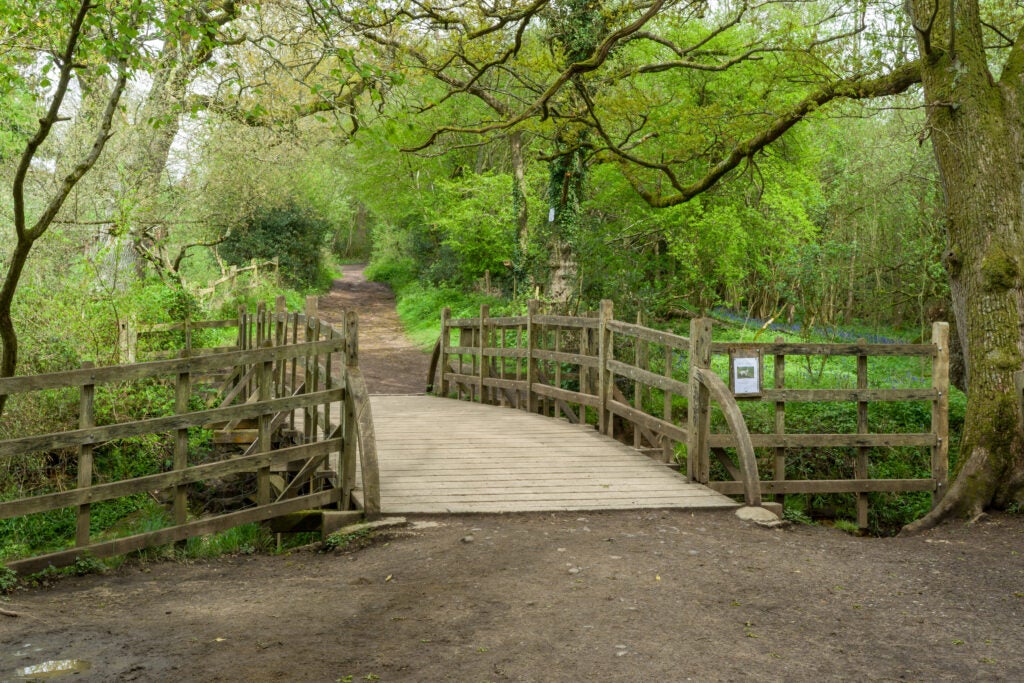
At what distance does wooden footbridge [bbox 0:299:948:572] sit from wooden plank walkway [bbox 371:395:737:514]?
0.09 ft

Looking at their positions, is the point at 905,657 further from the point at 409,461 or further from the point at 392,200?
the point at 392,200

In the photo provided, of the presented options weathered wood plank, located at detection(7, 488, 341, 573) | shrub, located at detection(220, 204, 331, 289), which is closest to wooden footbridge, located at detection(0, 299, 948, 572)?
weathered wood plank, located at detection(7, 488, 341, 573)

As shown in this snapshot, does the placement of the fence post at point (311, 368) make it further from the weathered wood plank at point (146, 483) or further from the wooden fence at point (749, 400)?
the wooden fence at point (749, 400)

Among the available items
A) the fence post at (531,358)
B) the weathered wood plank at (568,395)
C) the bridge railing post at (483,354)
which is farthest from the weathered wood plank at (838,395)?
the bridge railing post at (483,354)

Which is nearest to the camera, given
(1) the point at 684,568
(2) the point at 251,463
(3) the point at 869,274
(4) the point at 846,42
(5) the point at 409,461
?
(1) the point at 684,568

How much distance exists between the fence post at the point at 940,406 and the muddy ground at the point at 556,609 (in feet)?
4.76

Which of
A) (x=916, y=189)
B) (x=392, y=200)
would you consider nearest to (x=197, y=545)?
(x=916, y=189)

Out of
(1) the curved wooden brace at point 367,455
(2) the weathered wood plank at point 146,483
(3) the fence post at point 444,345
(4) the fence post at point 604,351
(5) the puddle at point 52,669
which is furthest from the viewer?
(3) the fence post at point 444,345

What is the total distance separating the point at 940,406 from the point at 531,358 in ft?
18.5

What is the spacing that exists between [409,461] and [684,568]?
156 inches

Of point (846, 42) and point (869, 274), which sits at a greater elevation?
point (846, 42)

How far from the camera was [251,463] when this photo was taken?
289 inches

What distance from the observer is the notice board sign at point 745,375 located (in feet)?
27.1

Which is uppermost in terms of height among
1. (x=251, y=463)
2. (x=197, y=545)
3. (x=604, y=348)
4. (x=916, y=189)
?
(x=916, y=189)
